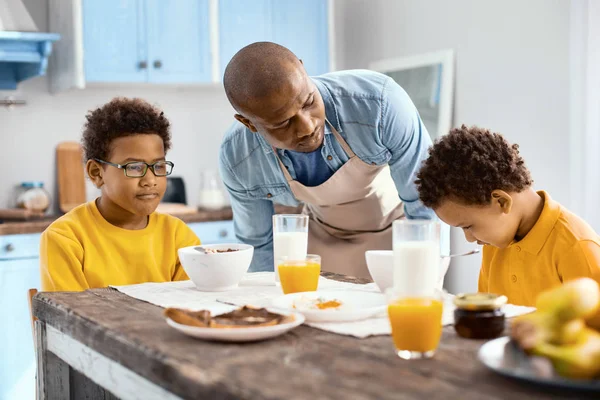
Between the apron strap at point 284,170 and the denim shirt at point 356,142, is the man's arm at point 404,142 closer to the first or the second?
the denim shirt at point 356,142

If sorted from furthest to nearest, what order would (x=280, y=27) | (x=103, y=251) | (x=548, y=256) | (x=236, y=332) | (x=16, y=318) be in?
(x=280, y=27)
(x=16, y=318)
(x=103, y=251)
(x=548, y=256)
(x=236, y=332)

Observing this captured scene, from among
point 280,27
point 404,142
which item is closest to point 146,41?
point 280,27

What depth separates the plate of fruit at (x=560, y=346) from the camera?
91cm

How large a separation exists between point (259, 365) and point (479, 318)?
0.35m

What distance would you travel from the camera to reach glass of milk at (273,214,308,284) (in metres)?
1.76

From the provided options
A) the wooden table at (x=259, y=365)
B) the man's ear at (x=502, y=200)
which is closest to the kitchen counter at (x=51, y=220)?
the man's ear at (x=502, y=200)

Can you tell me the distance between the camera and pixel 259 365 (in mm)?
1073

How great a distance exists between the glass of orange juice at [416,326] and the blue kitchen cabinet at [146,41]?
10.6ft

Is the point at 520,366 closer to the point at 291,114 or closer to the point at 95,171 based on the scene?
the point at 291,114

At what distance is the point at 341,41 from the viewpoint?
5176mm

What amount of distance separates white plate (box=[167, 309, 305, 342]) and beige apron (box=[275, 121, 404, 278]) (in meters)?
1.29

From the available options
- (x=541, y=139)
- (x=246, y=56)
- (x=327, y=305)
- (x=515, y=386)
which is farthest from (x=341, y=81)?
(x=541, y=139)

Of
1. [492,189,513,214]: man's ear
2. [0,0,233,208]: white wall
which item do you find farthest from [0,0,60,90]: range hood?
[492,189,513,214]: man's ear

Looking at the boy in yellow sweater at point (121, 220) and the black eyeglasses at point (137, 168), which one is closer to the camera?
the boy in yellow sweater at point (121, 220)
